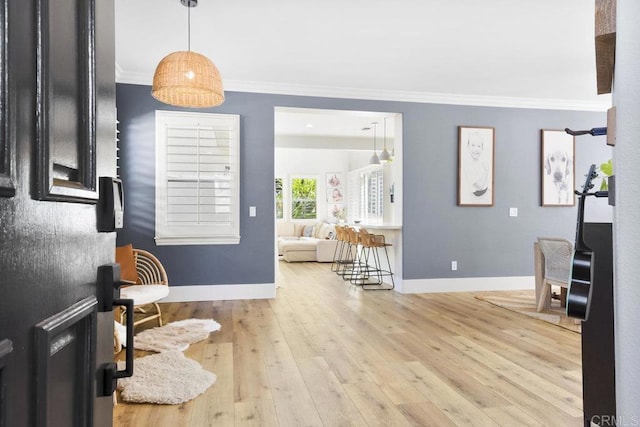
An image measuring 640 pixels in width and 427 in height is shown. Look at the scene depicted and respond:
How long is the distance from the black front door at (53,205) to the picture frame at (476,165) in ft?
17.0

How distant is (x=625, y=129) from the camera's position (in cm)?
62

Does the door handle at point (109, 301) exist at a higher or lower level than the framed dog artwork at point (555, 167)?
lower

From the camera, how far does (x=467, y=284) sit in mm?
5555

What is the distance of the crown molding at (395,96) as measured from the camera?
491 centimetres

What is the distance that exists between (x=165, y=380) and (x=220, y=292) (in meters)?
2.42

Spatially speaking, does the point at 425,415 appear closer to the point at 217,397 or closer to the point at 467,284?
the point at 217,397

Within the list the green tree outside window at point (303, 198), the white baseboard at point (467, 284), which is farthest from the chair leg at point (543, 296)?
the green tree outside window at point (303, 198)

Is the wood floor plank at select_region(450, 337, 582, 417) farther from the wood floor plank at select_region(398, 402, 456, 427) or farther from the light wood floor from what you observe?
the wood floor plank at select_region(398, 402, 456, 427)

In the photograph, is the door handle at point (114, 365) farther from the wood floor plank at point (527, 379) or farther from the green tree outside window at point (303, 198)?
the green tree outside window at point (303, 198)

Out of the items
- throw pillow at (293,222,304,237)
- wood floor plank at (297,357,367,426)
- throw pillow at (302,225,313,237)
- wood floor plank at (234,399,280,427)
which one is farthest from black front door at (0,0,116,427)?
throw pillow at (293,222,304,237)

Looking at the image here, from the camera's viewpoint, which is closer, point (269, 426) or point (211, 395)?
point (269, 426)

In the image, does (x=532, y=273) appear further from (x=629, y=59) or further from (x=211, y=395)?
(x=629, y=59)

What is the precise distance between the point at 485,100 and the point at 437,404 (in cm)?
442

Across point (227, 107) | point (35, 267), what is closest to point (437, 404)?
point (35, 267)
